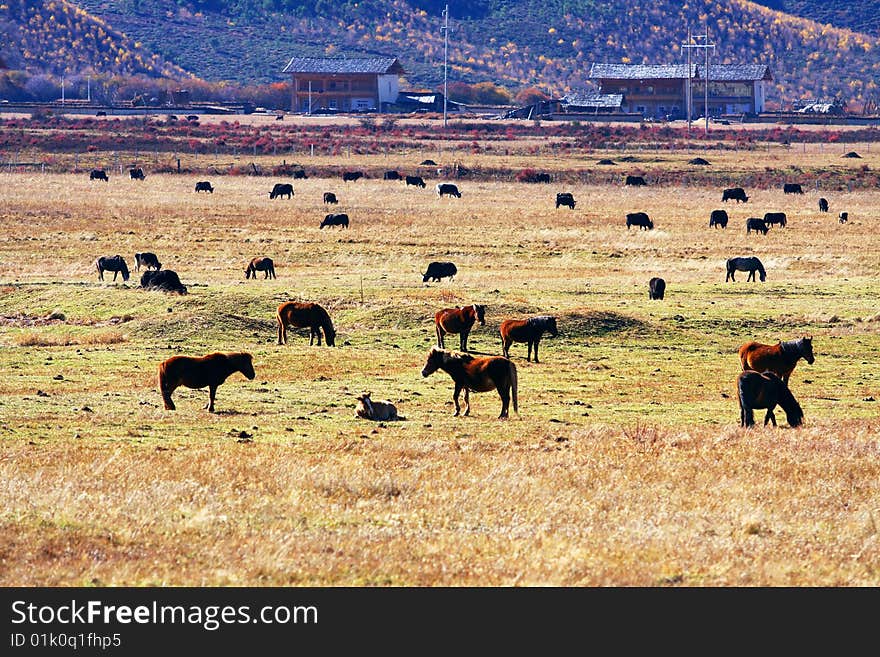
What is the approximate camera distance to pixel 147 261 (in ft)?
132

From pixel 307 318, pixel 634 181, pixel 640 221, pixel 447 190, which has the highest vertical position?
pixel 634 181

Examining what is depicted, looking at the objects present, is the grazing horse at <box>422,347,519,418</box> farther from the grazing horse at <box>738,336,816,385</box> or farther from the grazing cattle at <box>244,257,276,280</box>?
the grazing cattle at <box>244,257,276,280</box>

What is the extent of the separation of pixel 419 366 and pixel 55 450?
10224mm

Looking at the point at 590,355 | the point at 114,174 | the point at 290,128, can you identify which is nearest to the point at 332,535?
the point at 590,355

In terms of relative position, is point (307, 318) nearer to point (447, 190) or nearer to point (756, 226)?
point (756, 226)

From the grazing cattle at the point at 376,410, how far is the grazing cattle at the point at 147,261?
789 inches

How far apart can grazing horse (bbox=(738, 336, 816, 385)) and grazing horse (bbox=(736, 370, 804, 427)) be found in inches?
105

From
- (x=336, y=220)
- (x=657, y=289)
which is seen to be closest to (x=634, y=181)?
(x=336, y=220)

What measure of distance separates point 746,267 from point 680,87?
124 m

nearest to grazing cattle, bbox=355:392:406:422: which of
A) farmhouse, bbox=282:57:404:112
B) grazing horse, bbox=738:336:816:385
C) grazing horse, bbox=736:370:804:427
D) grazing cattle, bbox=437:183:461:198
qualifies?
grazing horse, bbox=736:370:804:427

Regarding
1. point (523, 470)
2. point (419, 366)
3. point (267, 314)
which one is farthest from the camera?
point (267, 314)

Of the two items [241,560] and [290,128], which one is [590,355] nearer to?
[241,560]

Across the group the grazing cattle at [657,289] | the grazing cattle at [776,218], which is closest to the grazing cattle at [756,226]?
the grazing cattle at [776,218]

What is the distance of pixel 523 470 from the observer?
16719 mm
